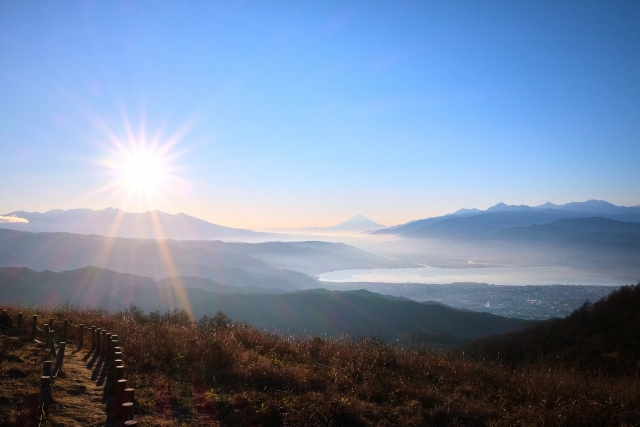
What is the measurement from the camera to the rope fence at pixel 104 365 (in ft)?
17.4

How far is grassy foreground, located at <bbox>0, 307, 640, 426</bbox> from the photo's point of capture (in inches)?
230

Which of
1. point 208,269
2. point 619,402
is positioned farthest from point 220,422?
point 208,269

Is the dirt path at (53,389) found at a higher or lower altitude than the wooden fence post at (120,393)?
lower

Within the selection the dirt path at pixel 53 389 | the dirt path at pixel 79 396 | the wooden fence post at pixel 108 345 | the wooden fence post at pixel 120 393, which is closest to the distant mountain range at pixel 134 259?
the wooden fence post at pixel 108 345

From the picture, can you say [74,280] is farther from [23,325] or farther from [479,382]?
[479,382]

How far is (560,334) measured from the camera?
1700cm

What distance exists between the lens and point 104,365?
8.02 metres

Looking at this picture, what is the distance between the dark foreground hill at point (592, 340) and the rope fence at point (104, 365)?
10.9 m

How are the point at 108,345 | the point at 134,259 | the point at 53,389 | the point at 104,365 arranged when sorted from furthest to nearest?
the point at 134,259
the point at 108,345
the point at 104,365
the point at 53,389

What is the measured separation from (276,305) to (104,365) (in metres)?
73.8

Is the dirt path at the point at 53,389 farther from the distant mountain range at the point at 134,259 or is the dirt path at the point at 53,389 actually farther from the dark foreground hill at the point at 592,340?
the distant mountain range at the point at 134,259

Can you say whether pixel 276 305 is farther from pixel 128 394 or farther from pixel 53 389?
pixel 128 394

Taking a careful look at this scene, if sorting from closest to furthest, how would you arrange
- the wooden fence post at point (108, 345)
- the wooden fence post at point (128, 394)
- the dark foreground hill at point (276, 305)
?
the wooden fence post at point (128, 394) → the wooden fence post at point (108, 345) → the dark foreground hill at point (276, 305)

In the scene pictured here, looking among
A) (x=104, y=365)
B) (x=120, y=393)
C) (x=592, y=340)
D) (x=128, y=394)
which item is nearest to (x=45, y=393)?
(x=120, y=393)
